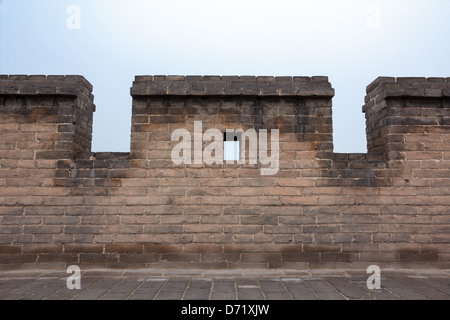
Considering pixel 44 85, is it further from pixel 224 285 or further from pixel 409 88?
pixel 409 88

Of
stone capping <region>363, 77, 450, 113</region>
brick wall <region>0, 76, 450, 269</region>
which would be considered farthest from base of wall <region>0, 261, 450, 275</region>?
stone capping <region>363, 77, 450, 113</region>


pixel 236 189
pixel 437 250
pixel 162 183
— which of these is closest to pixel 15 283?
pixel 162 183

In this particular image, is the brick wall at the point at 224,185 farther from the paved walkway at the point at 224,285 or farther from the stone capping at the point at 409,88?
the paved walkway at the point at 224,285

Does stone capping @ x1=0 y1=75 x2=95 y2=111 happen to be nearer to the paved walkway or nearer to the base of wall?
the base of wall

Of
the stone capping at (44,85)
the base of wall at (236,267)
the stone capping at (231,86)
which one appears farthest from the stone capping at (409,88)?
the stone capping at (44,85)

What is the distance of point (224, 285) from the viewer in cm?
353

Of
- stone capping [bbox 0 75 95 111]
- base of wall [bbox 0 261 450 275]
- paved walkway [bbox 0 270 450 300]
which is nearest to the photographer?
paved walkway [bbox 0 270 450 300]

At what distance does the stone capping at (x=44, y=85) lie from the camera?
4.41m

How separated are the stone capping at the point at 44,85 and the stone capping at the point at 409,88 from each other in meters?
4.90

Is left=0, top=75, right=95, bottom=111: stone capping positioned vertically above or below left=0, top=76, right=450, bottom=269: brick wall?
above

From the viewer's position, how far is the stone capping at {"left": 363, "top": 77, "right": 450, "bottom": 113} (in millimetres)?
4441

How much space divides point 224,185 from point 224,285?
1428 mm

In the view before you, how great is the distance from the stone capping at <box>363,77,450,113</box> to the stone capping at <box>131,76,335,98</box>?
851 mm
